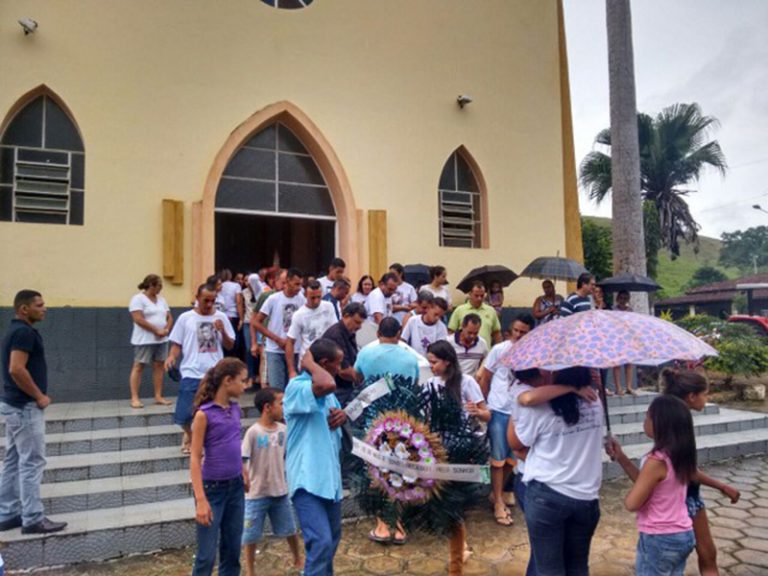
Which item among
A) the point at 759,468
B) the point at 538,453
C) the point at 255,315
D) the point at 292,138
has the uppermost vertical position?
the point at 292,138

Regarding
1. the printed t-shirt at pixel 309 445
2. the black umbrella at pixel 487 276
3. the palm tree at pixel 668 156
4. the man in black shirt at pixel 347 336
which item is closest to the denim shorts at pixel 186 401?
the man in black shirt at pixel 347 336

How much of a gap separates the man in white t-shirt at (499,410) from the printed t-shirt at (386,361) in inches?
39.9

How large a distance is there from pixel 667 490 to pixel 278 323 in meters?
4.51

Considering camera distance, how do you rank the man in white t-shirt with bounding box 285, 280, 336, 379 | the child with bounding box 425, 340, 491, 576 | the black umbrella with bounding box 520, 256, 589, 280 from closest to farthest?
the child with bounding box 425, 340, 491, 576 → the man in white t-shirt with bounding box 285, 280, 336, 379 → the black umbrella with bounding box 520, 256, 589, 280

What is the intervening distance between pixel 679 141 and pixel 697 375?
23.1 m

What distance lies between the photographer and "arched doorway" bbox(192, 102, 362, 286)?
8.30 metres

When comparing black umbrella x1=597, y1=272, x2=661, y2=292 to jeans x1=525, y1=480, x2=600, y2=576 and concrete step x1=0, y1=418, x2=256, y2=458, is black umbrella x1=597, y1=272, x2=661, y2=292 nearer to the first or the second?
concrete step x1=0, y1=418, x2=256, y2=458

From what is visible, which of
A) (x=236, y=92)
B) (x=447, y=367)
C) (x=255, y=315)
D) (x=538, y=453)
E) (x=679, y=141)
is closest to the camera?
(x=538, y=453)

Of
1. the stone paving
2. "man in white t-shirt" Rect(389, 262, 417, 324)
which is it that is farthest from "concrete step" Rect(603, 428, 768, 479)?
"man in white t-shirt" Rect(389, 262, 417, 324)

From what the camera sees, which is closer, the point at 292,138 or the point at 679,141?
the point at 292,138

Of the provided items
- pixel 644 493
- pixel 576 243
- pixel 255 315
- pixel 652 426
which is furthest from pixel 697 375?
pixel 576 243

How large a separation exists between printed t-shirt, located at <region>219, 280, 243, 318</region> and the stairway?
4.93ft

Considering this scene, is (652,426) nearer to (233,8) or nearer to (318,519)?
(318,519)

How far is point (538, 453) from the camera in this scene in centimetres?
301
